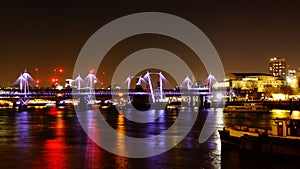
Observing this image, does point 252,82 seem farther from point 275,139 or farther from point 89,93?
point 275,139

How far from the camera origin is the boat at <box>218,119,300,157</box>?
650 inches

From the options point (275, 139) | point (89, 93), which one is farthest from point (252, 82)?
point (275, 139)

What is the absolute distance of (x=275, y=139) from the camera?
1714 centimetres

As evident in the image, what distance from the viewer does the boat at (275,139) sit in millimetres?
16516

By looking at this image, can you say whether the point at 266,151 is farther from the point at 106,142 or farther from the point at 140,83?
the point at 140,83

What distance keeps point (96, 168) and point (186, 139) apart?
412 inches

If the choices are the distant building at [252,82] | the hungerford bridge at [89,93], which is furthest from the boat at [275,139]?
the distant building at [252,82]

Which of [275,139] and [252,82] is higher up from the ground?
[252,82]

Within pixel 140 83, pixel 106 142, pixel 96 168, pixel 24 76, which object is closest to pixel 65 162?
pixel 96 168

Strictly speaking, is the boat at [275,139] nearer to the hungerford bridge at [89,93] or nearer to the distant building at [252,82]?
the hungerford bridge at [89,93]

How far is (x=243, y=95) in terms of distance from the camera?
109500 mm

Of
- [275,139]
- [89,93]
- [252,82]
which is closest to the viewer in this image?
[275,139]

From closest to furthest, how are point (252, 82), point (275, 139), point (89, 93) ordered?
point (275, 139)
point (89, 93)
point (252, 82)


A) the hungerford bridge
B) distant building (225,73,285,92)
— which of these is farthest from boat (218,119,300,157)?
distant building (225,73,285,92)
